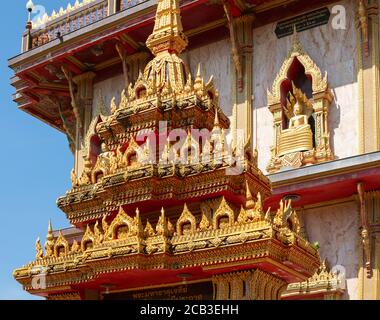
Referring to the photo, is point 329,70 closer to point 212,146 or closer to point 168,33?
point 168,33

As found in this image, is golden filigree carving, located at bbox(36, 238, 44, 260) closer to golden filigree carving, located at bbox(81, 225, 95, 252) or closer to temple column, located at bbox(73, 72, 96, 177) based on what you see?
golden filigree carving, located at bbox(81, 225, 95, 252)

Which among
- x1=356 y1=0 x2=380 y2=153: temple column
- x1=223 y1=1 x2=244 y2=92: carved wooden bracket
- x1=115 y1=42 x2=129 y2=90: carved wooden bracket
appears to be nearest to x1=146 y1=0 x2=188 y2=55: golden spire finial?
x1=356 y1=0 x2=380 y2=153: temple column

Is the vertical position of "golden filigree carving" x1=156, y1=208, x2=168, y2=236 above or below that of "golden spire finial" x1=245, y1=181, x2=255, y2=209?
below

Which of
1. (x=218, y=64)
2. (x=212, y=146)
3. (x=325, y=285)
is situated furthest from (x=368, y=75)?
(x=212, y=146)

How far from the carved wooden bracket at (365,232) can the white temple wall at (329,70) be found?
1279 millimetres

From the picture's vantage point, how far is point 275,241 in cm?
952

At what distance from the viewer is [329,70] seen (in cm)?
1806

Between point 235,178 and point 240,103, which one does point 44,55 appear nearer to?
point 240,103

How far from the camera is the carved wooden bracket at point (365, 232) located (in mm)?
15812

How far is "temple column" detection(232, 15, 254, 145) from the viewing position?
18812mm

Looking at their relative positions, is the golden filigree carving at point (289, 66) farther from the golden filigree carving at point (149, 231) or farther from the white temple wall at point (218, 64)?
the golden filigree carving at point (149, 231)

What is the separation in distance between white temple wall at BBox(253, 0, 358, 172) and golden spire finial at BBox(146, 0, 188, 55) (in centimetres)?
601

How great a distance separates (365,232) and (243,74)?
5244 millimetres
